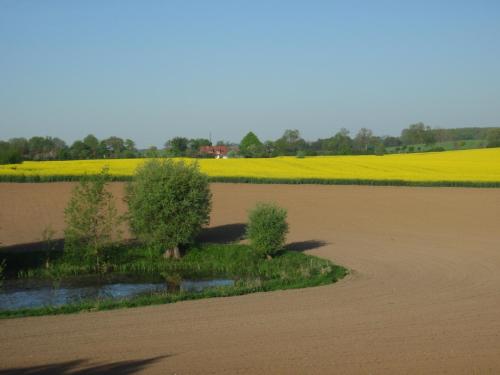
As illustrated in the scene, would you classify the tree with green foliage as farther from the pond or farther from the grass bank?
the pond

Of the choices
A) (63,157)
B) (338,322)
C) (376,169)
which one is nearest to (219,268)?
(338,322)

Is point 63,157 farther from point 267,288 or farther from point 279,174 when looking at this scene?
point 267,288

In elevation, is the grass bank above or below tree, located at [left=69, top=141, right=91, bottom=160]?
below

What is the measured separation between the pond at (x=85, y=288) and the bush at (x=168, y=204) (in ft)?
10.6

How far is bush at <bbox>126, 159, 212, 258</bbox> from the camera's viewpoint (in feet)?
83.7

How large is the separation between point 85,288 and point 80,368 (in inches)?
423

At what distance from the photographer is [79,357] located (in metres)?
10.8

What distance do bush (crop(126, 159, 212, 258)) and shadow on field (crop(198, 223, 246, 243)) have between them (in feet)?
8.44

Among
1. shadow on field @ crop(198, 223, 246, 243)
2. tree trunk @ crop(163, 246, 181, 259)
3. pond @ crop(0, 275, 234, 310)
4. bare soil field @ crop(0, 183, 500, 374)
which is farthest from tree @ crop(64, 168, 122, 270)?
shadow on field @ crop(198, 223, 246, 243)

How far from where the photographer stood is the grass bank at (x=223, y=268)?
1869 centimetres

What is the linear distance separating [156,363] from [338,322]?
4603mm

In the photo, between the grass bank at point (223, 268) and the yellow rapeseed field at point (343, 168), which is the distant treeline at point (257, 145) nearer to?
the yellow rapeseed field at point (343, 168)

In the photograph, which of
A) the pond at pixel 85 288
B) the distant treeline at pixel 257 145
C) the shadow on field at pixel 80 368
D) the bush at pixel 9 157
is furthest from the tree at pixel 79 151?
the shadow on field at pixel 80 368

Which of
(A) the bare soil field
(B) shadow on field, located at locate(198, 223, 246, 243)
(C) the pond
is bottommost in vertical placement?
(C) the pond
